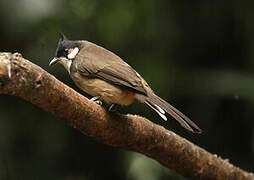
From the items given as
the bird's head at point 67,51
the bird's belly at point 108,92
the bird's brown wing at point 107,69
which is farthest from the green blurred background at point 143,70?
the bird's belly at point 108,92

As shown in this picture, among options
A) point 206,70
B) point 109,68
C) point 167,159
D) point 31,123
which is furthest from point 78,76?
point 206,70

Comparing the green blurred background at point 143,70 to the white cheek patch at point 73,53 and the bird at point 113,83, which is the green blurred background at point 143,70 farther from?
the bird at point 113,83

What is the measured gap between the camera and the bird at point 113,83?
12.1ft

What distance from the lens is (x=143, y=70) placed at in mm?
5148

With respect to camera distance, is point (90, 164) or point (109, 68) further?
point (90, 164)

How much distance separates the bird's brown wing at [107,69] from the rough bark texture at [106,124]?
22 centimetres

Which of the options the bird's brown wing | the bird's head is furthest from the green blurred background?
the bird's brown wing

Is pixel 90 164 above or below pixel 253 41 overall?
below

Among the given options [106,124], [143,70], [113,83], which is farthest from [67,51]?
[143,70]

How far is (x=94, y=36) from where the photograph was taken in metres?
5.23

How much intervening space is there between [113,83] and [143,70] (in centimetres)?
142

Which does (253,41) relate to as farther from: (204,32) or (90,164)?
(90,164)

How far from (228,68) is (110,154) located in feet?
4.68

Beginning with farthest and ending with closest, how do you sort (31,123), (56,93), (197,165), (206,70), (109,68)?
(206,70) → (31,123) → (197,165) → (109,68) → (56,93)
